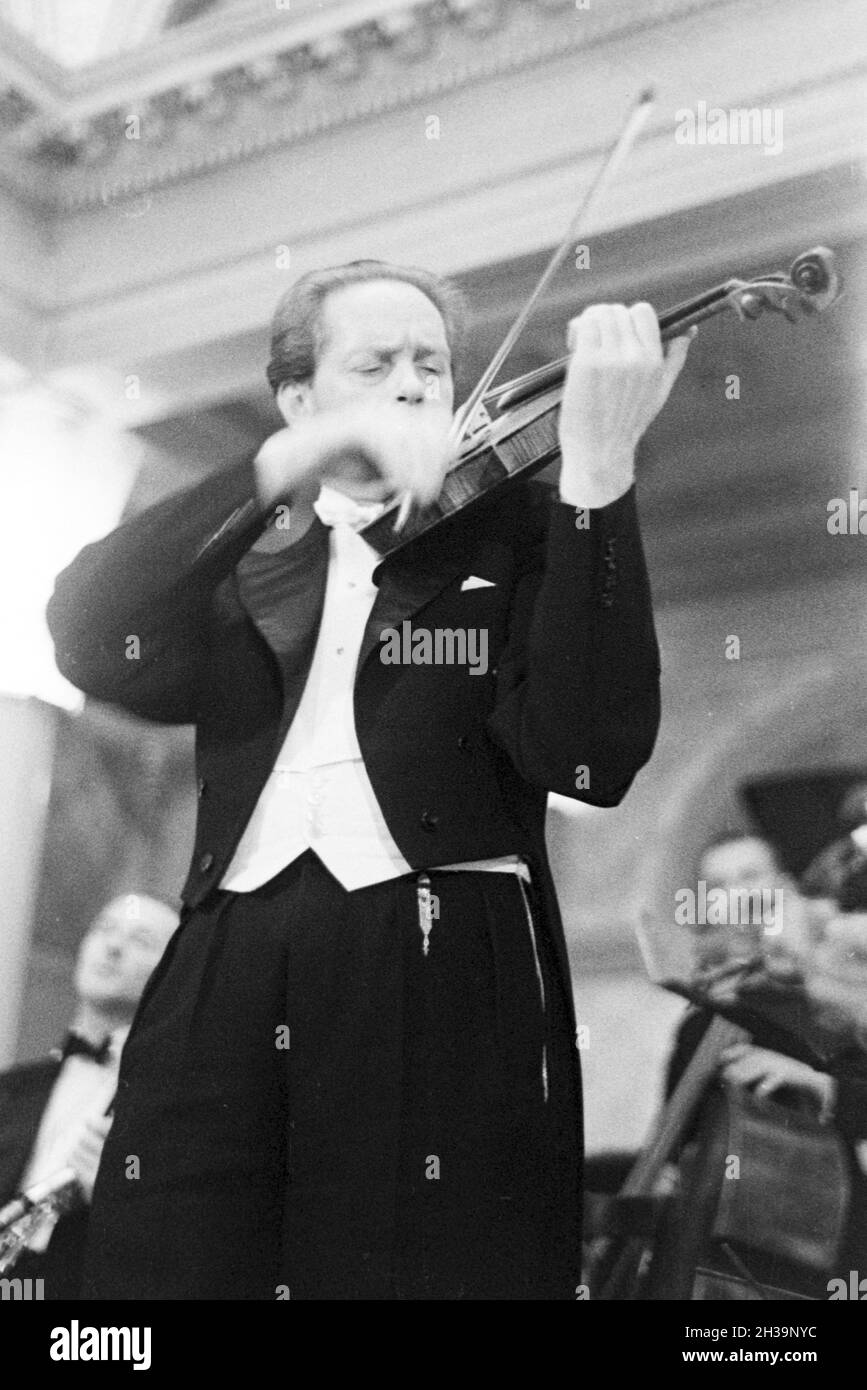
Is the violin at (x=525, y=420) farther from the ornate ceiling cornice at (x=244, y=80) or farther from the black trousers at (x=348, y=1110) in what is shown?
the ornate ceiling cornice at (x=244, y=80)

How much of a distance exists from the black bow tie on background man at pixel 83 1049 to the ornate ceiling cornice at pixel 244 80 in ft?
3.90

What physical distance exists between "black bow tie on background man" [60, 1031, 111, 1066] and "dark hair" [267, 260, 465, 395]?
1.04m

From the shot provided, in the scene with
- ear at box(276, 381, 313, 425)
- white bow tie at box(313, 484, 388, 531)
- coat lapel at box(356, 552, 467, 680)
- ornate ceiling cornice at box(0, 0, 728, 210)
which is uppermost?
ornate ceiling cornice at box(0, 0, 728, 210)

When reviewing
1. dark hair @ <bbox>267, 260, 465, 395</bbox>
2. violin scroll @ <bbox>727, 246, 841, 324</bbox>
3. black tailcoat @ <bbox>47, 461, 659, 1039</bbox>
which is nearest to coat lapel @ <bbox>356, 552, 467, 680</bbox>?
black tailcoat @ <bbox>47, 461, 659, 1039</bbox>

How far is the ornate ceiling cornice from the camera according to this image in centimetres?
245

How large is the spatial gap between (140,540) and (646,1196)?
123 centimetres

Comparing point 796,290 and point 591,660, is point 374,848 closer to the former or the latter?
point 591,660

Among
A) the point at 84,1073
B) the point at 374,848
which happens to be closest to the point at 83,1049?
the point at 84,1073

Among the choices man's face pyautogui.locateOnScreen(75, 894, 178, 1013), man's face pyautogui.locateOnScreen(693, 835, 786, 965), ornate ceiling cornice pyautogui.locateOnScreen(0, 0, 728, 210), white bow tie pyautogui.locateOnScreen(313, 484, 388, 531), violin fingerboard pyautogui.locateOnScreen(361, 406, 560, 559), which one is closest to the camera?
violin fingerboard pyautogui.locateOnScreen(361, 406, 560, 559)

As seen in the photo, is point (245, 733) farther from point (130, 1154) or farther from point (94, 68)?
point (94, 68)

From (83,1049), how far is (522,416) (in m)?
1.21

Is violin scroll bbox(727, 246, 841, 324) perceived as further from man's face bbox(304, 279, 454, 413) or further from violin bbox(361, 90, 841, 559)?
man's face bbox(304, 279, 454, 413)

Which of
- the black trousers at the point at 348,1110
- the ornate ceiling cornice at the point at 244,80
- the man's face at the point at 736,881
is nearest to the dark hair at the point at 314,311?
the black trousers at the point at 348,1110
